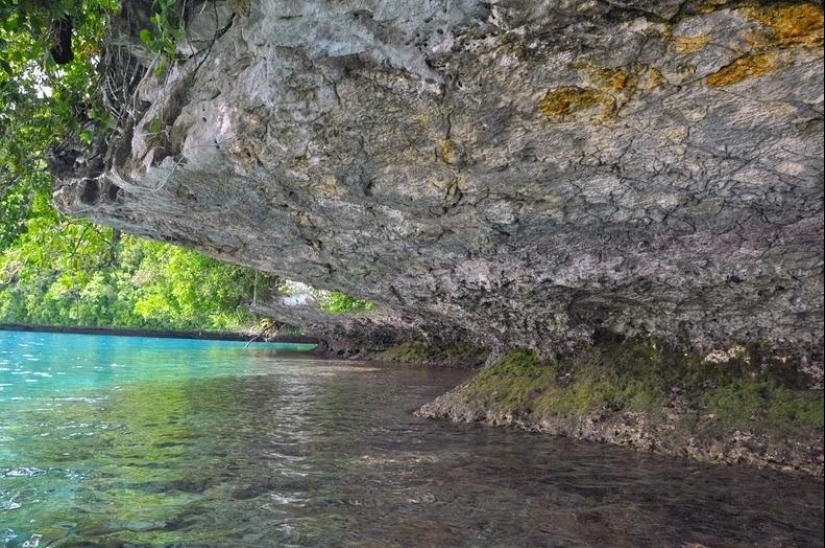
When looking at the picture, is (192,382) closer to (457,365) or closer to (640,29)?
(457,365)

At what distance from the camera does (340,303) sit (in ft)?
62.3

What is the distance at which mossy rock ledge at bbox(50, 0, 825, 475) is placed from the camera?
4094 millimetres

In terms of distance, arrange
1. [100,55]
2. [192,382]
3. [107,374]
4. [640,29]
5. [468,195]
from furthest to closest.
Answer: [107,374] → [192,382] → [100,55] → [468,195] → [640,29]

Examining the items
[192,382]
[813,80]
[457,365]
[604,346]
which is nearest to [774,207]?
[813,80]

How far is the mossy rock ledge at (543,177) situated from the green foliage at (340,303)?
8.72m

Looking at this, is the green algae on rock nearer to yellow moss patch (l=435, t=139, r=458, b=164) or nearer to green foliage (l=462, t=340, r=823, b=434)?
green foliage (l=462, t=340, r=823, b=434)

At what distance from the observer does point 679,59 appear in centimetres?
400

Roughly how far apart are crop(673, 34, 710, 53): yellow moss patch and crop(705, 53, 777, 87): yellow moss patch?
0.81 ft

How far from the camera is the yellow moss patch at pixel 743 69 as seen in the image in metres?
3.75

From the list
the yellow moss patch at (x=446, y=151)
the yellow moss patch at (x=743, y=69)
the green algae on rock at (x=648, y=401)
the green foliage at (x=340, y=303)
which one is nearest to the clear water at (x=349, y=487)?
the green algae on rock at (x=648, y=401)

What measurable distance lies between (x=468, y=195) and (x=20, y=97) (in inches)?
195

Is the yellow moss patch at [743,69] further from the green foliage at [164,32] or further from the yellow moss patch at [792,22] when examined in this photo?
the green foliage at [164,32]

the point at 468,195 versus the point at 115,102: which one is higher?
the point at 115,102

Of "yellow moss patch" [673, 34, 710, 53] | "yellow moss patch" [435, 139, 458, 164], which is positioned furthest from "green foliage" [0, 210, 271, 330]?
"yellow moss patch" [673, 34, 710, 53]
